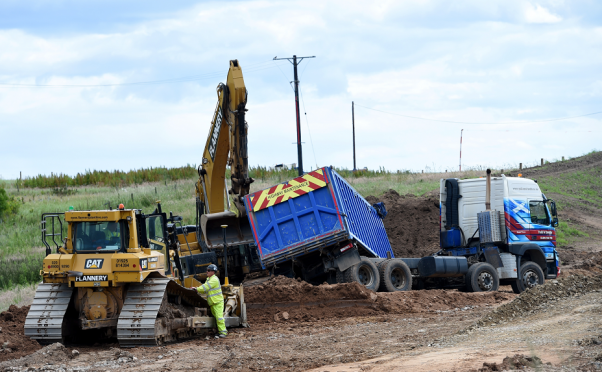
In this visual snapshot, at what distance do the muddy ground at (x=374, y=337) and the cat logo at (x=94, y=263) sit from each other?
1.38 metres

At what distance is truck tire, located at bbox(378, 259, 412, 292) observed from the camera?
1578 centimetres

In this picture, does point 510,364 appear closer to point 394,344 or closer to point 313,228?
point 394,344

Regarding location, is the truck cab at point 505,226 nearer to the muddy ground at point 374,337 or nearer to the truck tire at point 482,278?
the truck tire at point 482,278

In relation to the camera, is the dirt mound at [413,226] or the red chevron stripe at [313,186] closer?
the red chevron stripe at [313,186]

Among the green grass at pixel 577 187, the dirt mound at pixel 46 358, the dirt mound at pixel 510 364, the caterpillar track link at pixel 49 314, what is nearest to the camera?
the dirt mound at pixel 510 364

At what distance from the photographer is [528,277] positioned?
1786cm

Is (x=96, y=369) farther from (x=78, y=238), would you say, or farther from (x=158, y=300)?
(x=78, y=238)

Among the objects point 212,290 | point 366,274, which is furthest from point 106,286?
point 366,274

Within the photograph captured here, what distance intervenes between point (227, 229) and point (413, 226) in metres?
9.72

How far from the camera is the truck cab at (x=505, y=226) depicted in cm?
Answer: 1734

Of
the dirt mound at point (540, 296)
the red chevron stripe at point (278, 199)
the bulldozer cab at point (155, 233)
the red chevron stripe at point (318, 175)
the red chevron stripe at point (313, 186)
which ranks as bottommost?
the dirt mound at point (540, 296)

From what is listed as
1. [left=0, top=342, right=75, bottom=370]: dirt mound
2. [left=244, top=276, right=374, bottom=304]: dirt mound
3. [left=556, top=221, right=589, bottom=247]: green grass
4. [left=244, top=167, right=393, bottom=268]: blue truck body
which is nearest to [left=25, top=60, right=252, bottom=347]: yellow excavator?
[left=0, top=342, right=75, bottom=370]: dirt mound

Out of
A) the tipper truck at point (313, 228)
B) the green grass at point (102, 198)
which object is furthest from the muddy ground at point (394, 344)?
the green grass at point (102, 198)

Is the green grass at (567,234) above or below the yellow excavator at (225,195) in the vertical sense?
below
